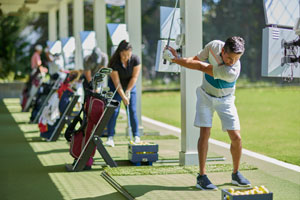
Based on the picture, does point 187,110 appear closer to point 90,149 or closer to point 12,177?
point 90,149

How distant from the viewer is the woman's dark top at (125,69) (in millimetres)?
7383

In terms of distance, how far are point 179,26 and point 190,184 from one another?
2.08 metres

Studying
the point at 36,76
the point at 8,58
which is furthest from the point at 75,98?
the point at 8,58

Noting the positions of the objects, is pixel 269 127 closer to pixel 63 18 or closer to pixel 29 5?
pixel 63 18

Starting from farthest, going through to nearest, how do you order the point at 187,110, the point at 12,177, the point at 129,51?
the point at 129,51, the point at 187,110, the point at 12,177

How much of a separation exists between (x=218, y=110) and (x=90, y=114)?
1.52 m

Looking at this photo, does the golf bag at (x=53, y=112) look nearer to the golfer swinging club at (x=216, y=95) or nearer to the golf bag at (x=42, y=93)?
the golf bag at (x=42, y=93)

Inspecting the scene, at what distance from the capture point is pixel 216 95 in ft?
16.5

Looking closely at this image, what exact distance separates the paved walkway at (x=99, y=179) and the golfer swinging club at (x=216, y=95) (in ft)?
0.67

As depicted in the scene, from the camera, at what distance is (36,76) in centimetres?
1282

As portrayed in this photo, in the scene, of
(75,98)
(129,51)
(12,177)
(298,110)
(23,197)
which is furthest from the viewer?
(298,110)

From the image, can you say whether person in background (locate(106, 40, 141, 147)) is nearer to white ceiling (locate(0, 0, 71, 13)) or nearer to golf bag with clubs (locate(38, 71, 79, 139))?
golf bag with clubs (locate(38, 71, 79, 139))

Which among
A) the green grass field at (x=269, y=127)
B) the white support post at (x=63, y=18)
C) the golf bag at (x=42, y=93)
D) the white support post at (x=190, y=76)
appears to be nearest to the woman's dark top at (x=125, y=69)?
the white support post at (x=190, y=76)

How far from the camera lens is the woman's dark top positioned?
7383 mm
